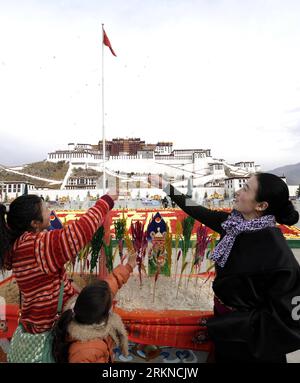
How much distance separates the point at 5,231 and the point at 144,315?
115cm

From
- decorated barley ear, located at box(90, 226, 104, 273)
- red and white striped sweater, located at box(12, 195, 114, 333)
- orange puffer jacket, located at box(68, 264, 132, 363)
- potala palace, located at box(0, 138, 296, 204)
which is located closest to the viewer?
orange puffer jacket, located at box(68, 264, 132, 363)

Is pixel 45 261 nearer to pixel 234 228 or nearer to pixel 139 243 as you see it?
pixel 234 228

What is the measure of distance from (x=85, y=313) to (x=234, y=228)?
2.28 ft

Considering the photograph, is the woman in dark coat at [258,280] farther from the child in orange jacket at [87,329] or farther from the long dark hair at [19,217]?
the long dark hair at [19,217]

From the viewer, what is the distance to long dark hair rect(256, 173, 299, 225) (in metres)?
1.18

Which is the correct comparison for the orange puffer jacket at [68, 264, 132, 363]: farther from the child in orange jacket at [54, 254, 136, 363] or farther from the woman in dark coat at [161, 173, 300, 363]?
the woman in dark coat at [161, 173, 300, 363]

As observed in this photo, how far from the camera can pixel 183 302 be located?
2443 mm

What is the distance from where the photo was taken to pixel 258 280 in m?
1.12

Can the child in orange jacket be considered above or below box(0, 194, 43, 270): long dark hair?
below

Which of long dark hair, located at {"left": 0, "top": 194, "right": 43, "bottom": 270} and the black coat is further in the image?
long dark hair, located at {"left": 0, "top": 194, "right": 43, "bottom": 270}

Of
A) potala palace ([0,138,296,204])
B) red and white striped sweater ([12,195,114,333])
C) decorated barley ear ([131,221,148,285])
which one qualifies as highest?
potala palace ([0,138,296,204])

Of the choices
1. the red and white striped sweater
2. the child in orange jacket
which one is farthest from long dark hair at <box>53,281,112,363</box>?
the red and white striped sweater
